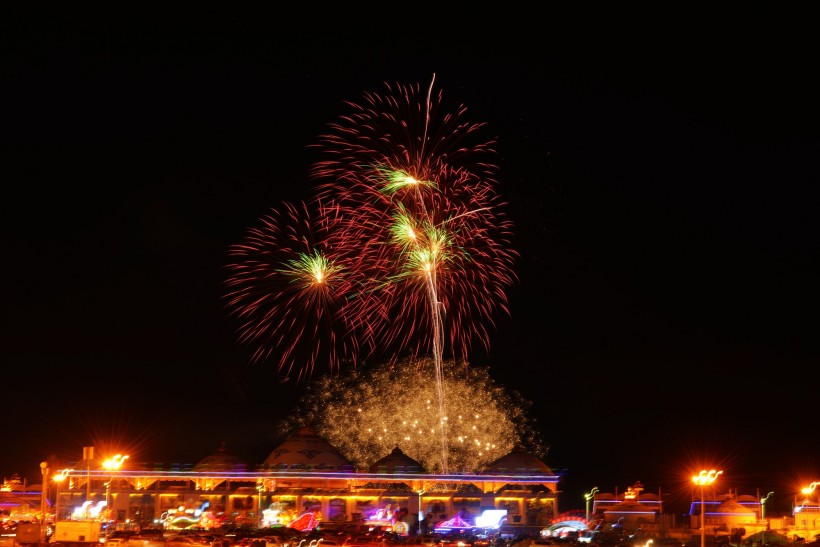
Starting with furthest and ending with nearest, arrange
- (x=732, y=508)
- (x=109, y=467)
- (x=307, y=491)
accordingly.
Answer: (x=109, y=467) < (x=307, y=491) < (x=732, y=508)

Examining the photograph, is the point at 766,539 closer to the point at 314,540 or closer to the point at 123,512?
the point at 314,540

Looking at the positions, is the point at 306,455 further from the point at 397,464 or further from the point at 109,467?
the point at 109,467

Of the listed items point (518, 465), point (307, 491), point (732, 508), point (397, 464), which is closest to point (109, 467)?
point (307, 491)

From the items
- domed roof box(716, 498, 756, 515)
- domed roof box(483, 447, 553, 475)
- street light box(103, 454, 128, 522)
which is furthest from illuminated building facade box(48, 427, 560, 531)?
domed roof box(716, 498, 756, 515)

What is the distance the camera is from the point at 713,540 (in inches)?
1999

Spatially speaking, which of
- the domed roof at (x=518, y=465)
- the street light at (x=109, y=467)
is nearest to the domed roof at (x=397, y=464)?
the domed roof at (x=518, y=465)

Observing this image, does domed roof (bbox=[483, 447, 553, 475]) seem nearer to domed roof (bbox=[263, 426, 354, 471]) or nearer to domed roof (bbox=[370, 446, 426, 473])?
domed roof (bbox=[370, 446, 426, 473])

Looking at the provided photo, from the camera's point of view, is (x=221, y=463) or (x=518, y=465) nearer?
(x=518, y=465)

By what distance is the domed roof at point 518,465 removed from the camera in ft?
221

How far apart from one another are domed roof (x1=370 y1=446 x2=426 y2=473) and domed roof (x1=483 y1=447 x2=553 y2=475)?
4.81 m

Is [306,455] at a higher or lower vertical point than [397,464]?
higher

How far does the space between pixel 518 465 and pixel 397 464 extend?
815 centimetres

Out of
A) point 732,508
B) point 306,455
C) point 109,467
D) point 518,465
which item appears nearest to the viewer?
point 732,508

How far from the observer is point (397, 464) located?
226 ft
